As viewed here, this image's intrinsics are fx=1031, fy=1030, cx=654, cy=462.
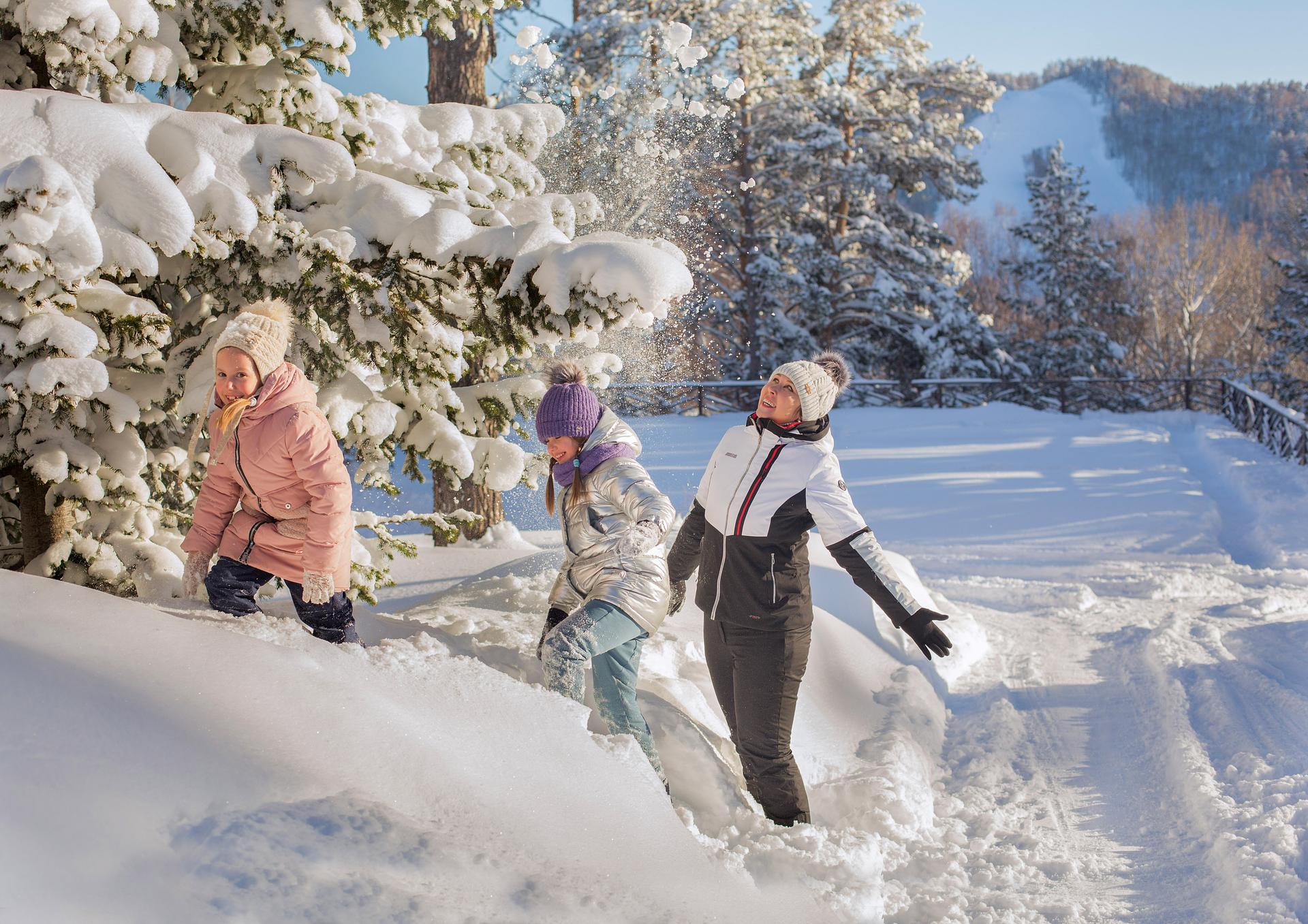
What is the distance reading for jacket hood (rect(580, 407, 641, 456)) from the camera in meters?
3.64

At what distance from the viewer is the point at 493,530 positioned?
7.93 m

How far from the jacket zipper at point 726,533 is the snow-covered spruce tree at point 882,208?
23024 mm

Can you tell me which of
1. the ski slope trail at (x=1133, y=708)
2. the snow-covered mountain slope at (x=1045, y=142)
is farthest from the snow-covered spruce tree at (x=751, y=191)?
the snow-covered mountain slope at (x=1045, y=142)

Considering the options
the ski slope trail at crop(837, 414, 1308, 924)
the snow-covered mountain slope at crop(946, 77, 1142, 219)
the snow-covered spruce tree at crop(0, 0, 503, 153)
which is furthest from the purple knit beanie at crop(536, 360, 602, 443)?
the snow-covered mountain slope at crop(946, 77, 1142, 219)

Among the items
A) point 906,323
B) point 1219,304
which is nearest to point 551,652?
point 906,323

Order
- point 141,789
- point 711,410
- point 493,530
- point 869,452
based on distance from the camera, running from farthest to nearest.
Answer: point 711,410 → point 869,452 → point 493,530 → point 141,789

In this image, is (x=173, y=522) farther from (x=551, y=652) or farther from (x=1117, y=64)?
(x=1117, y=64)

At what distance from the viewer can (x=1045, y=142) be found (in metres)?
157

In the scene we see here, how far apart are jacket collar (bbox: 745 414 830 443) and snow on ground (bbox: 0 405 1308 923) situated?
1243 millimetres

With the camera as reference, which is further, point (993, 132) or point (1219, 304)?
point (993, 132)

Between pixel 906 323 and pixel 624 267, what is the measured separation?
2491cm

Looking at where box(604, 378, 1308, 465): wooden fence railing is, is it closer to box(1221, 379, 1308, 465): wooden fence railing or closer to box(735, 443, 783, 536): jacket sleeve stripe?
box(1221, 379, 1308, 465): wooden fence railing

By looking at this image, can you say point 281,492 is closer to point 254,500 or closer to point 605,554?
point 254,500

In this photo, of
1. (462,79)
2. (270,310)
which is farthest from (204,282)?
(462,79)
